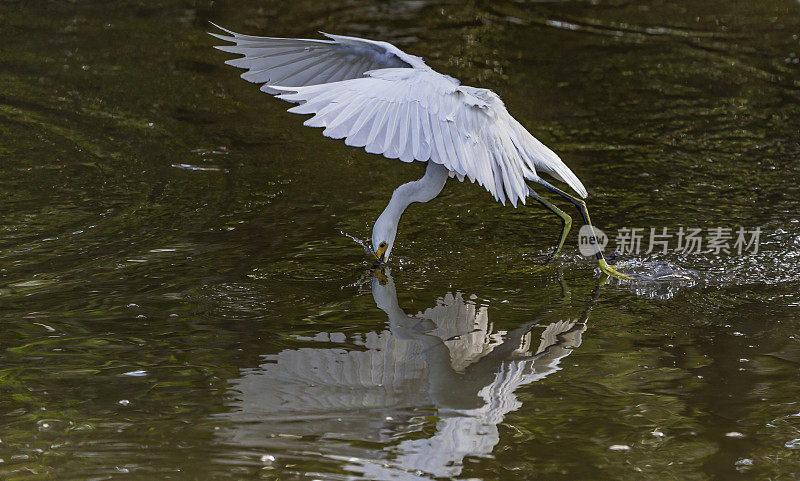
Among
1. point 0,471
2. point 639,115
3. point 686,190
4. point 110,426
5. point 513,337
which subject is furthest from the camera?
point 639,115

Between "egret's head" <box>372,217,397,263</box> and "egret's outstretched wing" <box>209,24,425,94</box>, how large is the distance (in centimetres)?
105

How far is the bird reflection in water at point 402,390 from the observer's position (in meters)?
3.40

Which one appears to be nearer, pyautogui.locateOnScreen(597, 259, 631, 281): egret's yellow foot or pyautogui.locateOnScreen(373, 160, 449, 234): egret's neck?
pyautogui.locateOnScreen(373, 160, 449, 234): egret's neck

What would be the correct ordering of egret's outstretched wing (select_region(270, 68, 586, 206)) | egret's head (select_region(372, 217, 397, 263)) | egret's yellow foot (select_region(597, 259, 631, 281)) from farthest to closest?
egret's yellow foot (select_region(597, 259, 631, 281))
egret's head (select_region(372, 217, 397, 263))
egret's outstretched wing (select_region(270, 68, 586, 206))

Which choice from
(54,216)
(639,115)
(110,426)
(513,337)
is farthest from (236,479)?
(639,115)

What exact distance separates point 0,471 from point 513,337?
221 cm

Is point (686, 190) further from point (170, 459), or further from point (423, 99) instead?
point (170, 459)

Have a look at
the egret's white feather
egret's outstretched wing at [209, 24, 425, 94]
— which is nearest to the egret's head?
the egret's white feather

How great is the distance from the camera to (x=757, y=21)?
31.8 ft

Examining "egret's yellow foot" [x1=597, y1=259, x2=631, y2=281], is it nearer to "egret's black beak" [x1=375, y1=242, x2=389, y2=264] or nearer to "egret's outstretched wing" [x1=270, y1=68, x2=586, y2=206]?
"egret's outstretched wing" [x1=270, y1=68, x2=586, y2=206]

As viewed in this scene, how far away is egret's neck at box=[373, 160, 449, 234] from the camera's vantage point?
16.1 feet

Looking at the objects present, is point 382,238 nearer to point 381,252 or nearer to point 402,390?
point 381,252

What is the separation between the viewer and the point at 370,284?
497 centimetres
